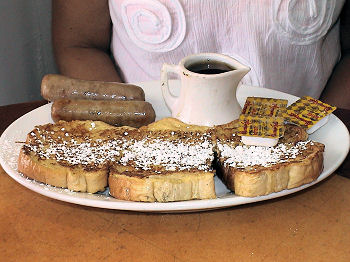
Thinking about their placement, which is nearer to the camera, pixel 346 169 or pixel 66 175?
pixel 66 175

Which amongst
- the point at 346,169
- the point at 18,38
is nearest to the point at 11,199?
the point at 346,169

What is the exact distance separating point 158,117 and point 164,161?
0.40 meters

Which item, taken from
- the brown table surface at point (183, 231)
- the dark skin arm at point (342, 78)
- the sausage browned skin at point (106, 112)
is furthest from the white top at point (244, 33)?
the brown table surface at point (183, 231)

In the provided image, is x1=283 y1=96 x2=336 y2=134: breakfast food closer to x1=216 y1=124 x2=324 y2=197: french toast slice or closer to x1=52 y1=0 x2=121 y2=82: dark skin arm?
x1=216 y1=124 x2=324 y2=197: french toast slice

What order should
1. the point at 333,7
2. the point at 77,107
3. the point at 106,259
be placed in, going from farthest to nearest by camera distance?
the point at 333,7, the point at 77,107, the point at 106,259

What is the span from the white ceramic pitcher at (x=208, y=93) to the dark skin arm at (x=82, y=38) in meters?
0.77

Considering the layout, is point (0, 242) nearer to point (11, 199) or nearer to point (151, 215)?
point (11, 199)

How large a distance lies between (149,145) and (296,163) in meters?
0.39

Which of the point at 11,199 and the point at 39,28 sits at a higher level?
the point at 39,28

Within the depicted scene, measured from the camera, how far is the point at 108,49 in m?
2.49

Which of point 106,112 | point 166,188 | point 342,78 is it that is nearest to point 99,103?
point 106,112

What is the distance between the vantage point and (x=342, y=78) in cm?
225

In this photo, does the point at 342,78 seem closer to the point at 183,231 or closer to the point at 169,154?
the point at 169,154

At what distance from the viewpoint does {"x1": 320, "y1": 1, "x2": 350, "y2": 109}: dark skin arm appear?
2195 mm
